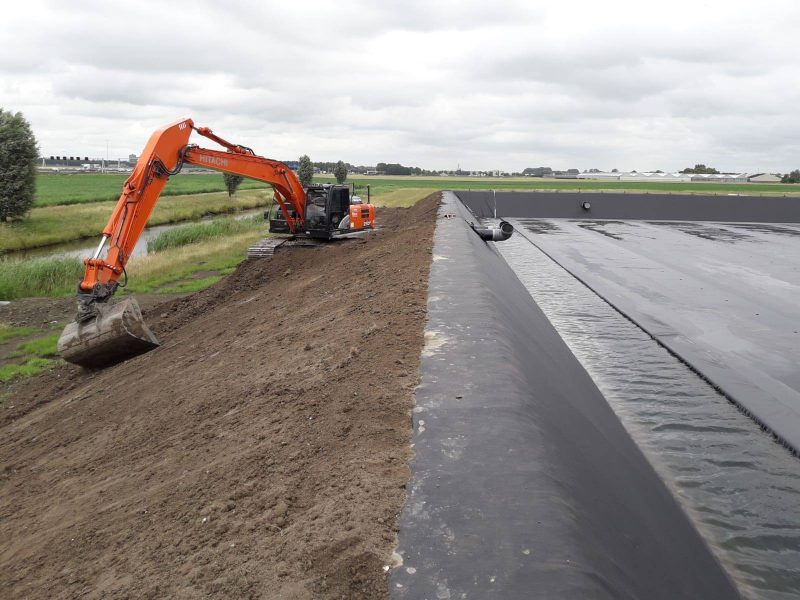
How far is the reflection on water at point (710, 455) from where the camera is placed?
456 centimetres

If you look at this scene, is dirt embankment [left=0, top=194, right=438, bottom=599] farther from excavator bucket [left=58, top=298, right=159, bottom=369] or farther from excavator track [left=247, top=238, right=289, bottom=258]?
excavator track [left=247, top=238, right=289, bottom=258]

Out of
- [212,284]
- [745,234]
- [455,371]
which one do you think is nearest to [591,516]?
[455,371]

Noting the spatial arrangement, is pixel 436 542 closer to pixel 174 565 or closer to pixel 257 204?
pixel 174 565

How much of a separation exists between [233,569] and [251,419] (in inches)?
89.6

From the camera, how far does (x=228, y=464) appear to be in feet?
14.5

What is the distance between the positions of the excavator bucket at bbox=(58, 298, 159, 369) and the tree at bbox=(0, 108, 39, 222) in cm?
2644

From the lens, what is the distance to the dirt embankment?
3.12 meters

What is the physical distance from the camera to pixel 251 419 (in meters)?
5.27

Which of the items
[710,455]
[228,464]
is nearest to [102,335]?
[228,464]

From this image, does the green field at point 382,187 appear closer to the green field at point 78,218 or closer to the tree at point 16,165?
the green field at point 78,218

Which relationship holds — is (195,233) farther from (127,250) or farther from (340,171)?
(340,171)

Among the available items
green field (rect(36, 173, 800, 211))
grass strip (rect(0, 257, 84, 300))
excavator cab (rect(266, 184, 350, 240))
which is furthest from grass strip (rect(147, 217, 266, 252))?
excavator cab (rect(266, 184, 350, 240))

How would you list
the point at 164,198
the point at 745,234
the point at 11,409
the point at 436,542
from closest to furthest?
1. the point at 436,542
2. the point at 11,409
3. the point at 745,234
4. the point at 164,198

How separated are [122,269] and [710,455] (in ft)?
30.9
